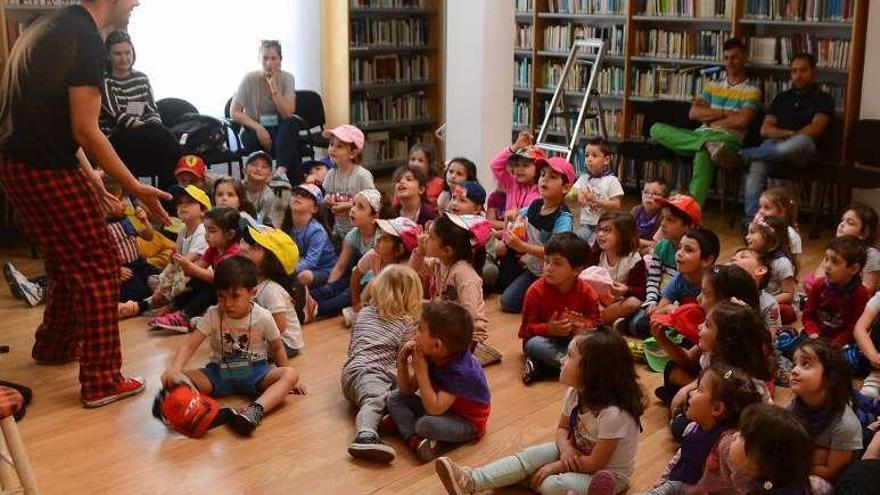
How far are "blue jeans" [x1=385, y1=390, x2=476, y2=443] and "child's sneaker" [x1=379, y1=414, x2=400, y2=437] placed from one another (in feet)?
0.14

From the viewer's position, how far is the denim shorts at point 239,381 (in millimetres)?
4180

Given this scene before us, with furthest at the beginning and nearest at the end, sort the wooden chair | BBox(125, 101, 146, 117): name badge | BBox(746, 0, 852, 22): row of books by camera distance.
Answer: BBox(746, 0, 852, 22): row of books < BBox(125, 101, 146, 117): name badge < the wooden chair

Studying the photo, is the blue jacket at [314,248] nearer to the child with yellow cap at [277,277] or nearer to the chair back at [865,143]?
the child with yellow cap at [277,277]

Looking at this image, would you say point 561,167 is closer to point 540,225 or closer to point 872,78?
point 540,225

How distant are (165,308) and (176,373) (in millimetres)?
1572

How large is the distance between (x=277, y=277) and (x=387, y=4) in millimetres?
5574

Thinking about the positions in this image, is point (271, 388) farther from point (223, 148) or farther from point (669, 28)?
point (669, 28)

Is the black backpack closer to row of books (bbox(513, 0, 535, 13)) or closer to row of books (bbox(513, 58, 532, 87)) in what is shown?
row of books (bbox(513, 58, 532, 87))

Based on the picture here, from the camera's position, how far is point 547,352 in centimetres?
445

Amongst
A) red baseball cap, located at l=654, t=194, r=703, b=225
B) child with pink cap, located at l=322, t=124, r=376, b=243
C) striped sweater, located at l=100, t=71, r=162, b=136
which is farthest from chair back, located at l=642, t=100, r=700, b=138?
striped sweater, located at l=100, t=71, r=162, b=136

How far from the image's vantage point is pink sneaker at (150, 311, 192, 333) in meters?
5.12

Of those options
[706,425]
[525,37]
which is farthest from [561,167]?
[525,37]

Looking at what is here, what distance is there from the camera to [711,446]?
10.2 ft

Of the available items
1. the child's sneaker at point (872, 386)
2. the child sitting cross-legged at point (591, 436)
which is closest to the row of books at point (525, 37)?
the child's sneaker at point (872, 386)
